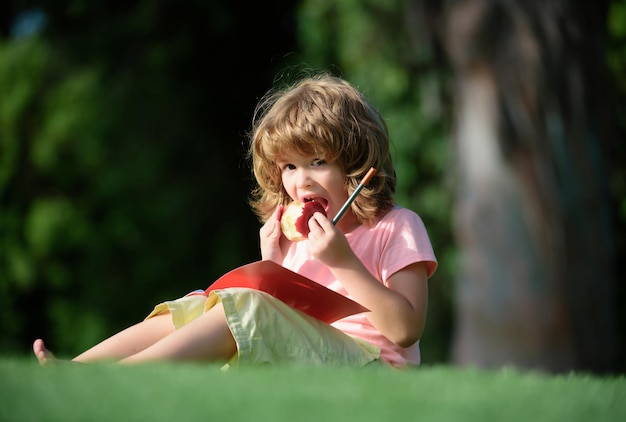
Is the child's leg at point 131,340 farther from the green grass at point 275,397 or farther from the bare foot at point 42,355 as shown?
the green grass at point 275,397

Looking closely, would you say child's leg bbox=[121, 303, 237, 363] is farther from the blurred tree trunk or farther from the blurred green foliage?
the blurred green foliage

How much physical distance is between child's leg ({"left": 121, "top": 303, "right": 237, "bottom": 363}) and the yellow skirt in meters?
0.04

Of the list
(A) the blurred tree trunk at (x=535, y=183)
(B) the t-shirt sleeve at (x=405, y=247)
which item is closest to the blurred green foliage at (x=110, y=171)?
(A) the blurred tree trunk at (x=535, y=183)

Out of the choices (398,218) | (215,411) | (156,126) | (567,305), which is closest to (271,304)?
(398,218)

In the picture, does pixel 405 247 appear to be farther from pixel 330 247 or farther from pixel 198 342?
pixel 198 342

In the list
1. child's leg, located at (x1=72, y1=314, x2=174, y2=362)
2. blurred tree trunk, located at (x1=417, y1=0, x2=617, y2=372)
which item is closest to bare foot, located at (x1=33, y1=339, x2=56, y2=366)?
child's leg, located at (x1=72, y1=314, x2=174, y2=362)

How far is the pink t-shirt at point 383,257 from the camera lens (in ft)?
10.4

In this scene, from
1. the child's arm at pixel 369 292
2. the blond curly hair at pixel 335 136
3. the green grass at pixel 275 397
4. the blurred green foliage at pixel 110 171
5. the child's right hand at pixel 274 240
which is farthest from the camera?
the blurred green foliage at pixel 110 171

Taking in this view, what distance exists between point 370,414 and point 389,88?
8463 mm

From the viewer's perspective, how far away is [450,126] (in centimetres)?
927

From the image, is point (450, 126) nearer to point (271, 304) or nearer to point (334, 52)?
point (334, 52)

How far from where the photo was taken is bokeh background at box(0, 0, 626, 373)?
26.5ft

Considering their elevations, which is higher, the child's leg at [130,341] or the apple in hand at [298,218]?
the apple in hand at [298,218]

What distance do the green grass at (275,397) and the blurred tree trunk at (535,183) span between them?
578 cm
